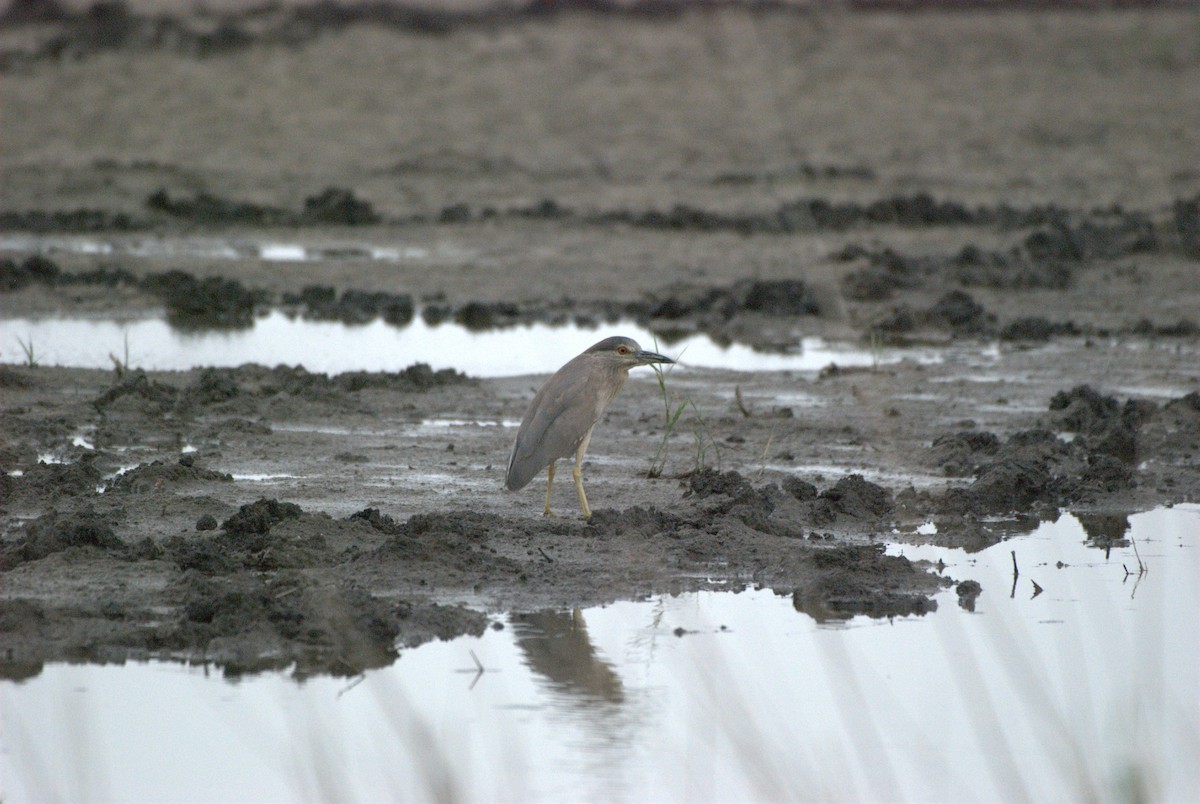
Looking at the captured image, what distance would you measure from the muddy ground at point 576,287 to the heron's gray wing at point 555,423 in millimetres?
356

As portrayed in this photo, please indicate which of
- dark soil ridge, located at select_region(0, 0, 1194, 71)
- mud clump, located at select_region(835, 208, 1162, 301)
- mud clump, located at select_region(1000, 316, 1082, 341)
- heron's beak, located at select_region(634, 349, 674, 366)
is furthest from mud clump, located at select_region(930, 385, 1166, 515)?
dark soil ridge, located at select_region(0, 0, 1194, 71)

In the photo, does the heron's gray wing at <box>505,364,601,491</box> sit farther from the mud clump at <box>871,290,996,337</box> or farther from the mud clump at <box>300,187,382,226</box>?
the mud clump at <box>300,187,382,226</box>

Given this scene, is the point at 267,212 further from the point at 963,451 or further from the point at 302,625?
the point at 302,625

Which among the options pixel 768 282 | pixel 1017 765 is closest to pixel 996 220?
pixel 768 282

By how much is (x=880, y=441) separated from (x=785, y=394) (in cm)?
150

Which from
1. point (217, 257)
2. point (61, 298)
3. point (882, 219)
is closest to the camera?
point (61, 298)

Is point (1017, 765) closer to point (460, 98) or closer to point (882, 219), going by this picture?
point (882, 219)

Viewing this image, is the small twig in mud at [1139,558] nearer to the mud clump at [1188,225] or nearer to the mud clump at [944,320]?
the mud clump at [944,320]

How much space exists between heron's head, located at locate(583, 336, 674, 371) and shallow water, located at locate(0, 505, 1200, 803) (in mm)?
1979

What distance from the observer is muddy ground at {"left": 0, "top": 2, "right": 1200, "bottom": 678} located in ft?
21.9

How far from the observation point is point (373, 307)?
14.8 m

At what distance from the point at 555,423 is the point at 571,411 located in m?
0.13

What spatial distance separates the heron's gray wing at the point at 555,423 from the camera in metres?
7.63

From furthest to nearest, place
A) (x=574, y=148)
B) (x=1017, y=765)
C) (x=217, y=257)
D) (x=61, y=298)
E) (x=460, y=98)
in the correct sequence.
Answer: (x=460, y=98) < (x=574, y=148) < (x=217, y=257) < (x=61, y=298) < (x=1017, y=765)
